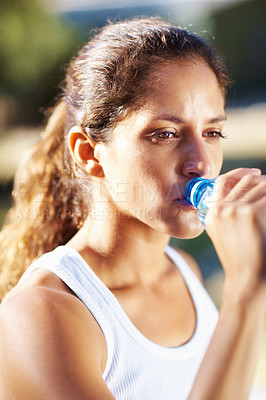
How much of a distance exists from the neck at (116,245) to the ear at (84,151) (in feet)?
0.31

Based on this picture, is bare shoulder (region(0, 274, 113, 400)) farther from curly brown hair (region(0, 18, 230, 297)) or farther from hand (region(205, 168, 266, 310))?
curly brown hair (region(0, 18, 230, 297))

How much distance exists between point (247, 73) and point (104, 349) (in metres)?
7.48

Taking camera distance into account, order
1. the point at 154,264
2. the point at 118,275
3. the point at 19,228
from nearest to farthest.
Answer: the point at 118,275
the point at 154,264
the point at 19,228

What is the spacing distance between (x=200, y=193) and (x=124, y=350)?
15.2 inches

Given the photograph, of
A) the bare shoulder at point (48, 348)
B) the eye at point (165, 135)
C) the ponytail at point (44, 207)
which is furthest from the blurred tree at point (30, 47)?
the bare shoulder at point (48, 348)

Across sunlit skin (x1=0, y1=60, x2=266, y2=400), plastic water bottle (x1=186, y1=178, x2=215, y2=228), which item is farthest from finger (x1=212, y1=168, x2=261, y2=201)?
plastic water bottle (x1=186, y1=178, x2=215, y2=228)

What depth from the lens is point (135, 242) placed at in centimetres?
122

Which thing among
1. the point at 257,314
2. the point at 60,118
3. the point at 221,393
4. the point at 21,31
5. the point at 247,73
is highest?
the point at 247,73

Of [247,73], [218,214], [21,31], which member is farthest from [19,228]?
[247,73]

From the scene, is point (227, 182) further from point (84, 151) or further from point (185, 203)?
point (84, 151)

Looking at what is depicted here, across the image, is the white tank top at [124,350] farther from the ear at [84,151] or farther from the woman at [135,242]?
the ear at [84,151]

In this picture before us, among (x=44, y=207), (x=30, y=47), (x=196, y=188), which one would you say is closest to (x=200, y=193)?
(x=196, y=188)

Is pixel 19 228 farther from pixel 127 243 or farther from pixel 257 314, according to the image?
pixel 257 314

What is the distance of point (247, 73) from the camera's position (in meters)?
7.84
